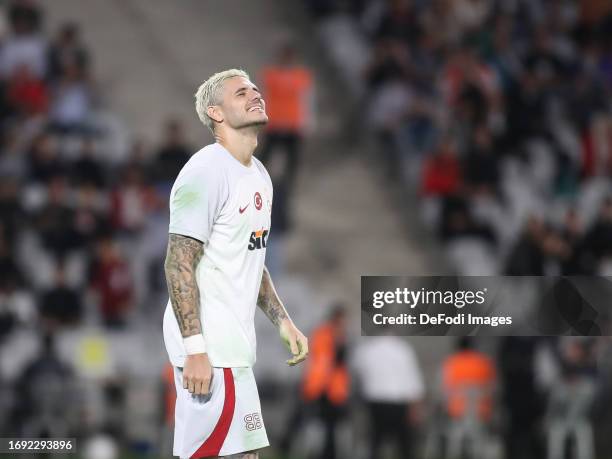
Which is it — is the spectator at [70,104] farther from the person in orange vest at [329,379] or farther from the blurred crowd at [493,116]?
the person in orange vest at [329,379]

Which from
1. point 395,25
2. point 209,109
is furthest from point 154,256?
point 209,109

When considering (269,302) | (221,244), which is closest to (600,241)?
(269,302)

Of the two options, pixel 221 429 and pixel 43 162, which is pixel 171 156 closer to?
pixel 43 162

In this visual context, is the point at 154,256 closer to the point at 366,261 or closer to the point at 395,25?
the point at 366,261

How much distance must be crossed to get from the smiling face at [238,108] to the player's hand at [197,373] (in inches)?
35.8

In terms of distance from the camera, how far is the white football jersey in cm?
484

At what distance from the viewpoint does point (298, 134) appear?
14.7 m

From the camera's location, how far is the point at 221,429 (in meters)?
4.93

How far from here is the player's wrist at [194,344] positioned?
15.7 ft

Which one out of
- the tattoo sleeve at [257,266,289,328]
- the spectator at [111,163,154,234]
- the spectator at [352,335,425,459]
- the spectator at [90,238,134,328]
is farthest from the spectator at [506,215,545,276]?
the tattoo sleeve at [257,266,289,328]

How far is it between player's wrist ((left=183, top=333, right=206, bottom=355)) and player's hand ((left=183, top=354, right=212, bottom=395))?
0.05ft

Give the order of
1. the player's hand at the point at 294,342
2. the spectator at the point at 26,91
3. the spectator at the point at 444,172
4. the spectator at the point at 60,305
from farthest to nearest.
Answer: the spectator at the point at 444,172 → the spectator at the point at 26,91 → the spectator at the point at 60,305 → the player's hand at the point at 294,342

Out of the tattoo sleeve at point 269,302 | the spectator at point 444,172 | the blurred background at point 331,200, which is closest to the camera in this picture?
the tattoo sleeve at point 269,302
